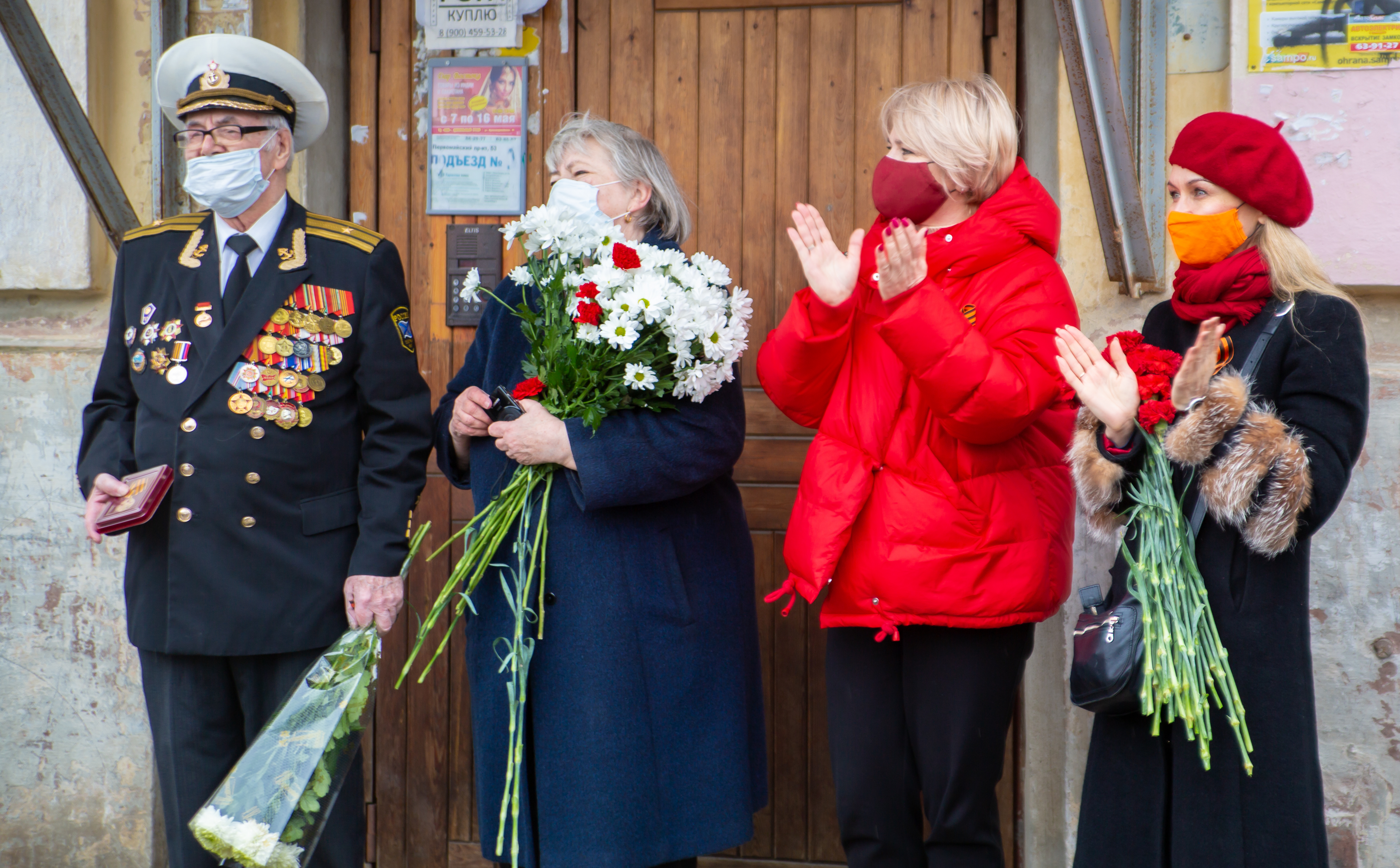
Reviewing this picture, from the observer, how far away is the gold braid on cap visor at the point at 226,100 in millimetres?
2221

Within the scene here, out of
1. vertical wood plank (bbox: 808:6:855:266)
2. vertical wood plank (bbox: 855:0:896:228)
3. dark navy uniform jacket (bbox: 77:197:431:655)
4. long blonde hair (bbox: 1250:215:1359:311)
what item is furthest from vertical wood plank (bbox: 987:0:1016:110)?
dark navy uniform jacket (bbox: 77:197:431:655)

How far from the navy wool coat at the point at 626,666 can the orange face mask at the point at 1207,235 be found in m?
0.92

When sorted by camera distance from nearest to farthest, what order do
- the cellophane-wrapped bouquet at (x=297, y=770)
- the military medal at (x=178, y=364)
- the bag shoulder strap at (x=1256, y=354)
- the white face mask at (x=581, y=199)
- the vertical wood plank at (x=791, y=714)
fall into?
the bag shoulder strap at (x=1256, y=354), the cellophane-wrapped bouquet at (x=297, y=770), the military medal at (x=178, y=364), the white face mask at (x=581, y=199), the vertical wood plank at (x=791, y=714)

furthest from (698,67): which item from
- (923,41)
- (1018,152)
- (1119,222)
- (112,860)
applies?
(112,860)

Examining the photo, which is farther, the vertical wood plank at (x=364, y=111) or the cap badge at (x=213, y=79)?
the vertical wood plank at (x=364, y=111)

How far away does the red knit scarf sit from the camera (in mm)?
1825

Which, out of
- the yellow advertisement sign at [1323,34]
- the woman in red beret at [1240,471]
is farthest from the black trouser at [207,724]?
the yellow advertisement sign at [1323,34]

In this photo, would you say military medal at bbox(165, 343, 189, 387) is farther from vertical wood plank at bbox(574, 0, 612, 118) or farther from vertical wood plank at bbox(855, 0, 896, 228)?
vertical wood plank at bbox(855, 0, 896, 228)

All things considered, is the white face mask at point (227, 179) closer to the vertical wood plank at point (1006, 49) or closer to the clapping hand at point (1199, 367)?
the clapping hand at point (1199, 367)

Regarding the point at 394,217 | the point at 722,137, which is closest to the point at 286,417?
the point at 394,217

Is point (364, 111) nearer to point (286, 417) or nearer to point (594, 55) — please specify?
point (594, 55)

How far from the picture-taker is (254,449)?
7.16ft

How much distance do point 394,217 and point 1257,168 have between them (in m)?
2.31

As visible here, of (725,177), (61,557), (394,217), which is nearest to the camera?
(61,557)
